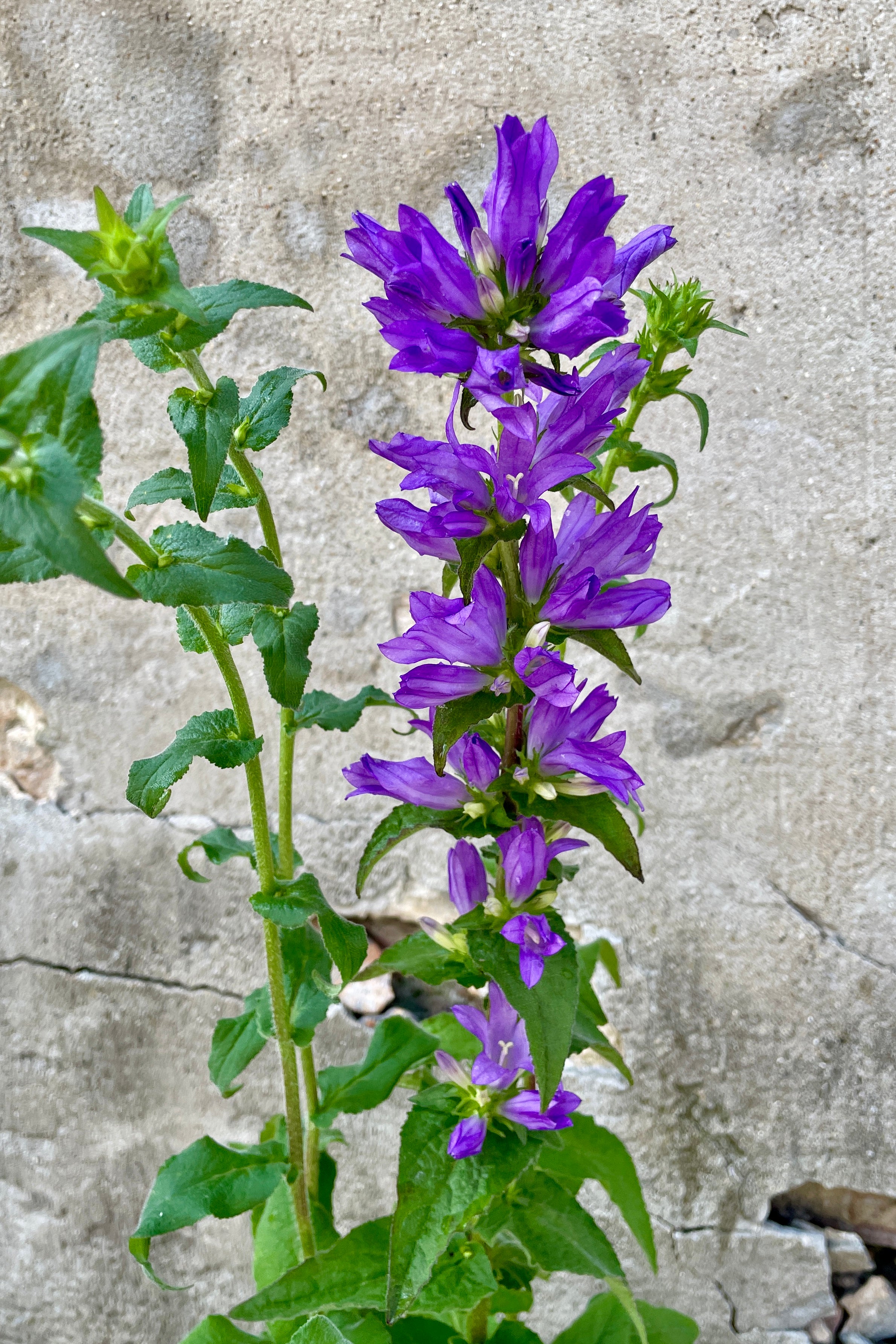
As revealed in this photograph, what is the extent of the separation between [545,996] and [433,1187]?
0.18 metres

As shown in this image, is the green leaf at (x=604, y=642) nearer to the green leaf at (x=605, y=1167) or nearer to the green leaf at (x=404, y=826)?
the green leaf at (x=404, y=826)

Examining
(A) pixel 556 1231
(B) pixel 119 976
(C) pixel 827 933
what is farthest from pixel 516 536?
(B) pixel 119 976

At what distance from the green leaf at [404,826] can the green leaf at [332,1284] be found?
1.05 ft

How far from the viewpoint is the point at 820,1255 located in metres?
1.30

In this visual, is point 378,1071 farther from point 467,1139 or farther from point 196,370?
point 196,370

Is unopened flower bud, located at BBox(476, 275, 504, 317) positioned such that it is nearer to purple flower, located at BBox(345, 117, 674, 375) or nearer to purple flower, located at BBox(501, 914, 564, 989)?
purple flower, located at BBox(345, 117, 674, 375)

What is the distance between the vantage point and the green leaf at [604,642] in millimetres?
583

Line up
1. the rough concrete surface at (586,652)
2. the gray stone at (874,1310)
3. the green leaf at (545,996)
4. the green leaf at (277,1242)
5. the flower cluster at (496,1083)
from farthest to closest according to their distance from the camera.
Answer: the gray stone at (874,1310)
the rough concrete surface at (586,652)
the green leaf at (277,1242)
the flower cluster at (496,1083)
the green leaf at (545,996)

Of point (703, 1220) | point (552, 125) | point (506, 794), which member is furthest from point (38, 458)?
point (703, 1220)

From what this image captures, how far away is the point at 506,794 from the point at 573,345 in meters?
0.29

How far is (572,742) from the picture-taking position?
599mm

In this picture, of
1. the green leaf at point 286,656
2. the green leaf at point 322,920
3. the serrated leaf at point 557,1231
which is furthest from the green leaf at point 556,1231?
the green leaf at point 286,656

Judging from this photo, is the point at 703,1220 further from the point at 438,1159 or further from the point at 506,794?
the point at 506,794

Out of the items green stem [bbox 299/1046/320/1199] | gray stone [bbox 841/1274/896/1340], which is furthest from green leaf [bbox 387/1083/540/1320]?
gray stone [bbox 841/1274/896/1340]
